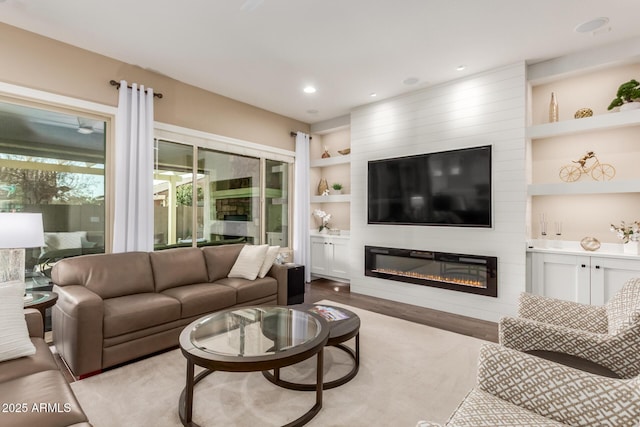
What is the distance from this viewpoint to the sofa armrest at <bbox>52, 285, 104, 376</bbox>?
2.33 metres

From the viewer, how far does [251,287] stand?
358 cm

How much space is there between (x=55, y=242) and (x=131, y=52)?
220 cm

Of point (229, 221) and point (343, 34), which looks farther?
point (229, 221)

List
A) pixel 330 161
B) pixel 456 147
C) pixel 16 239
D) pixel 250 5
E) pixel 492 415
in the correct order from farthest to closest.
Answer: pixel 330 161 < pixel 456 147 < pixel 250 5 < pixel 16 239 < pixel 492 415

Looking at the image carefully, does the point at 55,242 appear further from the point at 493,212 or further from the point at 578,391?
the point at 493,212

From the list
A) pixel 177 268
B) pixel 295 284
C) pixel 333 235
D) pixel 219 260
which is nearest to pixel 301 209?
pixel 333 235

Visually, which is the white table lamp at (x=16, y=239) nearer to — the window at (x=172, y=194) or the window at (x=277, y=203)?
the window at (x=172, y=194)

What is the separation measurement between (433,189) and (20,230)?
426 centimetres

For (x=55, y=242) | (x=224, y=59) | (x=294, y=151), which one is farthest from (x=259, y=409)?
(x=294, y=151)

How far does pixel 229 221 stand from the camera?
5086mm

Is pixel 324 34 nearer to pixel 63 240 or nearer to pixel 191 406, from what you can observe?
pixel 191 406

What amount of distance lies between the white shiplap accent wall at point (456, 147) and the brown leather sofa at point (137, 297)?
176cm

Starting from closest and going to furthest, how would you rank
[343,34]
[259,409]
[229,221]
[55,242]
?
1. [259,409]
2. [343,34]
3. [55,242]
4. [229,221]

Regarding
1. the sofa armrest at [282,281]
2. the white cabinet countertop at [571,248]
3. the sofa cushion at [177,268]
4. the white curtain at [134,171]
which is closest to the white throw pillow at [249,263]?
the sofa armrest at [282,281]
